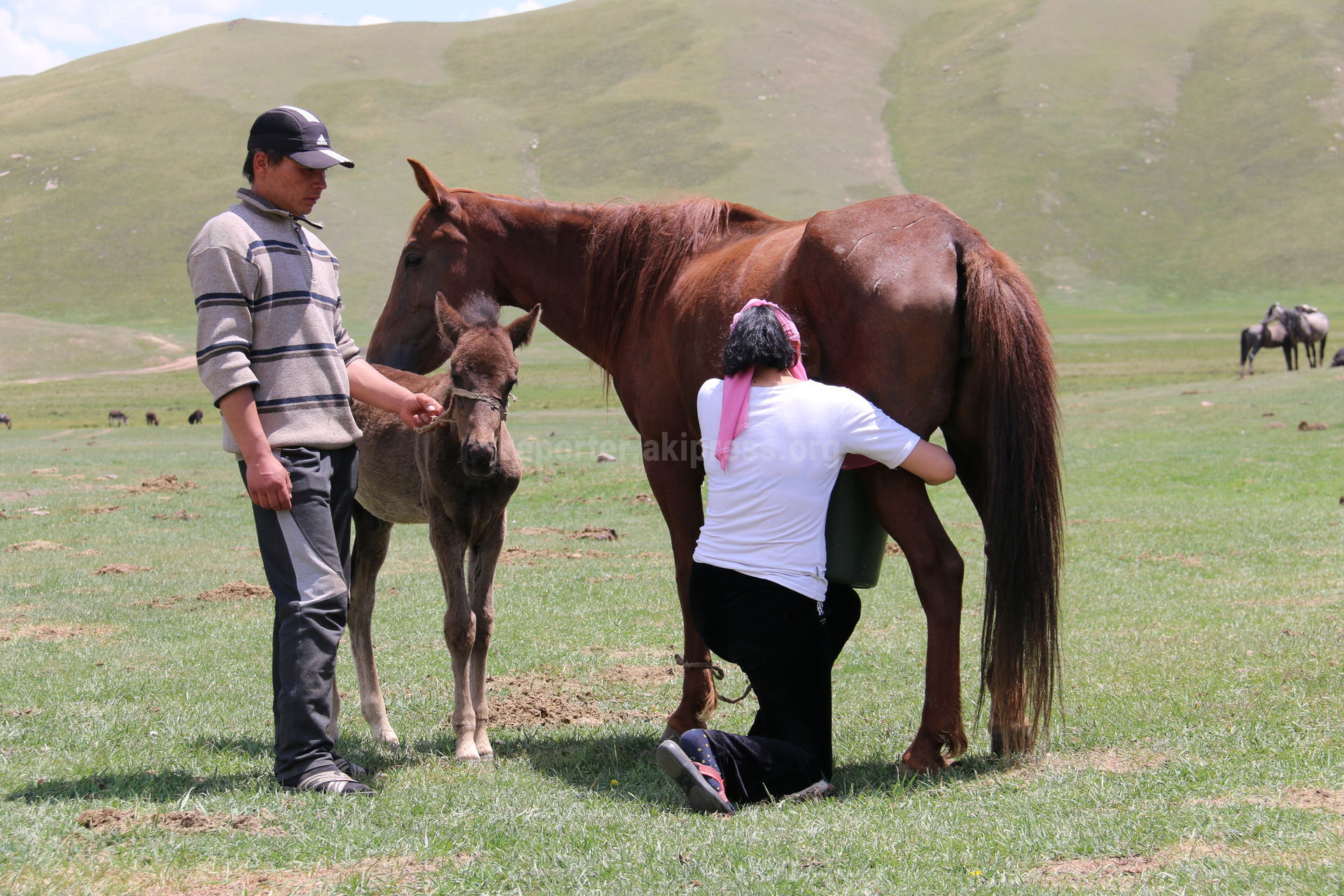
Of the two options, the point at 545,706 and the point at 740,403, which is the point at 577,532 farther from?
the point at 740,403

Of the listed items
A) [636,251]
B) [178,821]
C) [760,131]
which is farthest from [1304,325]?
[760,131]

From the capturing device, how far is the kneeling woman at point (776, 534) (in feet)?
14.3

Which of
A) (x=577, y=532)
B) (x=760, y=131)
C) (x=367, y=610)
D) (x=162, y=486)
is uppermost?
(x=760, y=131)

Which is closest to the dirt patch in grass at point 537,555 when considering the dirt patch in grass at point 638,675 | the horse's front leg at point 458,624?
the dirt patch in grass at point 638,675

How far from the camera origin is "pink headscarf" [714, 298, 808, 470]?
14.8 feet

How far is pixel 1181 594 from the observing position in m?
8.89

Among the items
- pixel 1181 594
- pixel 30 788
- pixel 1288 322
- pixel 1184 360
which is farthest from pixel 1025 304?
pixel 1184 360

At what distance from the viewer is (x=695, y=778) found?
162 inches

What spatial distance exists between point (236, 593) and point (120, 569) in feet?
6.68

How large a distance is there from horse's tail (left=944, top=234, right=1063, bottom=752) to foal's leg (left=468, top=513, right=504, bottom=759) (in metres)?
2.58

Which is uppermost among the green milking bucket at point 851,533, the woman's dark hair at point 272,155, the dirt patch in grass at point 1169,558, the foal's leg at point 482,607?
the woman's dark hair at point 272,155

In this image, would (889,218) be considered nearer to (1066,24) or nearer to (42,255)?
(42,255)

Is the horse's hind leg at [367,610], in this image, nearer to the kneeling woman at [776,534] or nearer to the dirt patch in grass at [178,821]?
the dirt patch in grass at [178,821]

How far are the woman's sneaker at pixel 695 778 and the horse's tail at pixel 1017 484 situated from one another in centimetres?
125
